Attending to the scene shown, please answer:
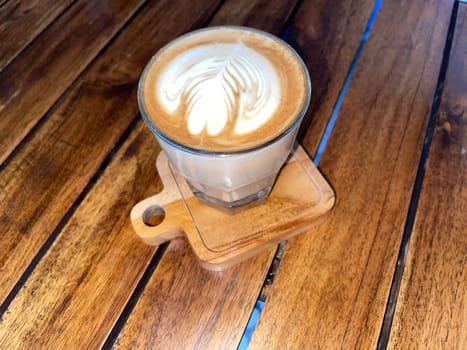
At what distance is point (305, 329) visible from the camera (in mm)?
443

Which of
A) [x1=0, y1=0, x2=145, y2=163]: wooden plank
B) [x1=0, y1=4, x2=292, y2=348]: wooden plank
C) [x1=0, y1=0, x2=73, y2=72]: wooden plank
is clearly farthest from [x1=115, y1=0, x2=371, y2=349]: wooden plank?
[x1=0, y1=0, x2=73, y2=72]: wooden plank

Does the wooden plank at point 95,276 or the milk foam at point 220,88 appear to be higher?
the milk foam at point 220,88

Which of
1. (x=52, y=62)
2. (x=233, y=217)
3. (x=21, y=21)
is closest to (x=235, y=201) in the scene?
(x=233, y=217)

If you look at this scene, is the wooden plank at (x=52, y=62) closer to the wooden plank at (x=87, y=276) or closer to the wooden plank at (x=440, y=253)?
the wooden plank at (x=87, y=276)

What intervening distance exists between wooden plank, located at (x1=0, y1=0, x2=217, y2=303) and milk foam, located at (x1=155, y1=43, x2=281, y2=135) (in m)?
0.19

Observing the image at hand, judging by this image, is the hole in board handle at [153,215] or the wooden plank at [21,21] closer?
the hole in board handle at [153,215]

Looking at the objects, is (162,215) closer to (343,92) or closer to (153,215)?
(153,215)

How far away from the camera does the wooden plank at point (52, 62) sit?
0.63 m

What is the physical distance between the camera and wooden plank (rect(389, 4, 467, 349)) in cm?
44

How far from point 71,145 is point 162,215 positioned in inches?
7.3

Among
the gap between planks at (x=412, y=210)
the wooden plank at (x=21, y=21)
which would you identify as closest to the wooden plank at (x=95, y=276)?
the gap between planks at (x=412, y=210)

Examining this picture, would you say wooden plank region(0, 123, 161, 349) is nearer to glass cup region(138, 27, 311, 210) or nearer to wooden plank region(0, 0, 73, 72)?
glass cup region(138, 27, 311, 210)

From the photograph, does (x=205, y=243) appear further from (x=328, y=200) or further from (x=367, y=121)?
(x=367, y=121)

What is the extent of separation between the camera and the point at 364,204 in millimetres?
526
